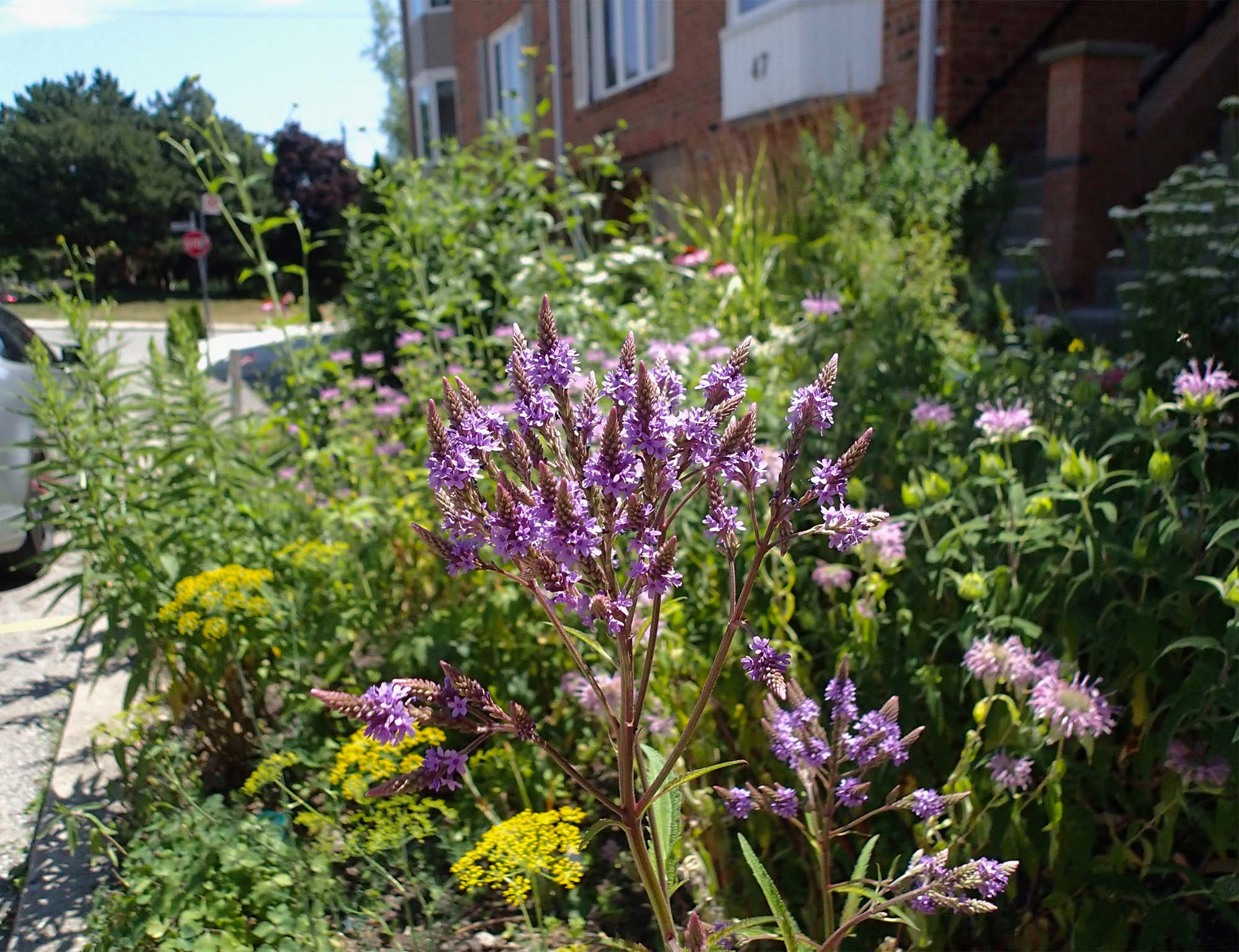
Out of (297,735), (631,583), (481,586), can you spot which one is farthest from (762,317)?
(631,583)

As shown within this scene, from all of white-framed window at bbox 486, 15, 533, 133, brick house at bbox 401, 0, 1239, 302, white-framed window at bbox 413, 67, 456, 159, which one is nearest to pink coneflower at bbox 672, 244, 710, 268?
brick house at bbox 401, 0, 1239, 302

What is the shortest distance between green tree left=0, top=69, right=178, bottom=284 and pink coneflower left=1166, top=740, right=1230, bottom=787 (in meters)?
3.60

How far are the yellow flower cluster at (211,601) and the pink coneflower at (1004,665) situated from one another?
1.81 m

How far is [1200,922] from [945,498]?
105 centimetres

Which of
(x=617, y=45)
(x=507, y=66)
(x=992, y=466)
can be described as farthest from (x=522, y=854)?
(x=507, y=66)

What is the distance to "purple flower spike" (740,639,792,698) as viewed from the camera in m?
1.15

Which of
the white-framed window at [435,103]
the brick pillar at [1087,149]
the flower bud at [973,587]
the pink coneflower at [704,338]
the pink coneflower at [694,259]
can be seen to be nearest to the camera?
the flower bud at [973,587]

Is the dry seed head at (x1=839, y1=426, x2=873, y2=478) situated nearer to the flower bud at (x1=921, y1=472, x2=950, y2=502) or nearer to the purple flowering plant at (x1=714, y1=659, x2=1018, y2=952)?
the purple flowering plant at (x1=714, y1=659, x2=1018, y2=952)

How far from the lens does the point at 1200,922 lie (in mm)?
2082

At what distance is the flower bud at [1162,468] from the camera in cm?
192

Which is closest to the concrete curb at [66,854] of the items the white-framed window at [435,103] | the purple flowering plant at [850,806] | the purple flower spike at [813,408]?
the purple flowering plant at [850,806]

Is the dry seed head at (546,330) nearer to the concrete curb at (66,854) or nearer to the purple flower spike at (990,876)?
the purple flower spike at (990,876)

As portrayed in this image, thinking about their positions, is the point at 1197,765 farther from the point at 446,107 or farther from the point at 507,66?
the point at 446,107

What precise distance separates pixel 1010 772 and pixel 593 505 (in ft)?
3.42
